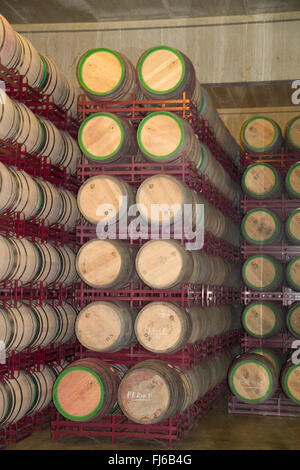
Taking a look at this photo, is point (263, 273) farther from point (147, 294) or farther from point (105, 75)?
point (105, 75)

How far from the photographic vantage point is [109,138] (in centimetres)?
785

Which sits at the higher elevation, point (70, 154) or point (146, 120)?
point (146, 120)

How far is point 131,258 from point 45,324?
4.38 ft

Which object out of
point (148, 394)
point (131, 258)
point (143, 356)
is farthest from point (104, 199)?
point (148, 394)

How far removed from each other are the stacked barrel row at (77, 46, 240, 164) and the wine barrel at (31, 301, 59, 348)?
8.65 ft

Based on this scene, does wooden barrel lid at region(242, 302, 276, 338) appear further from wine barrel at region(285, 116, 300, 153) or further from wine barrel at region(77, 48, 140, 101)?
wine barrel at region(77, 48, 140, 101)

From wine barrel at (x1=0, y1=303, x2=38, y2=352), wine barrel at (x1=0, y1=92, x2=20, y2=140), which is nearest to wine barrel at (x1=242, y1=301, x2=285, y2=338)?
wine barrel at (x1=0, y1=303, x2=38, y2=352)

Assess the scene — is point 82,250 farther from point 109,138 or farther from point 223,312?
point 223,312

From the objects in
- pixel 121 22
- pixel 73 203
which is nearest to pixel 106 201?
pixel 73 203

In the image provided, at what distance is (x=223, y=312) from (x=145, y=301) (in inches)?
99.0

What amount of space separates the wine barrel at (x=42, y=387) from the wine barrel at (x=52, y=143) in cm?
268

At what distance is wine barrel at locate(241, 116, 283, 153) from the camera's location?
35.5 ft

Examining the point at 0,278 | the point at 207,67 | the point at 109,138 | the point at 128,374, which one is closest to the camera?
the point at 0,278

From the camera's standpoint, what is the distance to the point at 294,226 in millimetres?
10469
